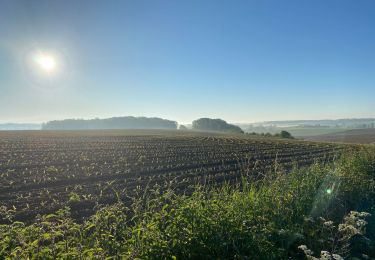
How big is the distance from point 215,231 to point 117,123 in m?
177

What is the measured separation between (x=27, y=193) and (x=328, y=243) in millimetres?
10213

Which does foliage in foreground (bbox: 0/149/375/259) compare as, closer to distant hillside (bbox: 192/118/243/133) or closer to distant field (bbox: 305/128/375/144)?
distant field (bbox: 305/128/375/144)

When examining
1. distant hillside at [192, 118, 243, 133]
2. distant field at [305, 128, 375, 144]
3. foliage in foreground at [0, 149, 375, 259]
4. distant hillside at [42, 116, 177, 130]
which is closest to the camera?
foliage in foreground at [0, 149, 375, 259]

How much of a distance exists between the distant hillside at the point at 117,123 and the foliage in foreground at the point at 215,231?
6727 inches

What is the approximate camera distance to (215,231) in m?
4.43

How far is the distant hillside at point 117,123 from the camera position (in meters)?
172

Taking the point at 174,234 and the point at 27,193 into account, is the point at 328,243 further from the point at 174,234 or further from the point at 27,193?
the point at 27,193

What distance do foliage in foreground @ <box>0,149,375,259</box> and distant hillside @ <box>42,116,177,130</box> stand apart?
561 feet

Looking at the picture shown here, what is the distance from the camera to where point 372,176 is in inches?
379

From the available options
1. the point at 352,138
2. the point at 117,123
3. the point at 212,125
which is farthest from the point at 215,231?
the point at 117,123

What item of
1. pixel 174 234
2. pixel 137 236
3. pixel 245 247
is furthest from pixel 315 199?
pixel 137 236

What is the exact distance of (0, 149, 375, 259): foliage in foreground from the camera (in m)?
3.62

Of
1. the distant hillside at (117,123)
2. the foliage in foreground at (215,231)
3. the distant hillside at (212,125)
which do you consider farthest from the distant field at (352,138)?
the distant hillside at (117,123)

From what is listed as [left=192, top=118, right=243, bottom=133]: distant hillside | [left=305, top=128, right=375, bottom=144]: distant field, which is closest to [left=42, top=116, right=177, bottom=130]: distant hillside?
[left=192, top=118, right=243, bottom=133]: distant hillside
